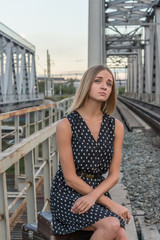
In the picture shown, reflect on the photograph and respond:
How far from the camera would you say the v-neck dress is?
1858 millimetres

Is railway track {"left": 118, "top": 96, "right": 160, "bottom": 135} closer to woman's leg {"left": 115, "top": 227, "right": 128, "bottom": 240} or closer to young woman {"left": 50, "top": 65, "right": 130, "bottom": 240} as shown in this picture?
young woman {"left": 50, "top": 65, "right": 130, "bottom": 240}

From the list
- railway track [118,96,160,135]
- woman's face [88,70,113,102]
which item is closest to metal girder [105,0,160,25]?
railway track [118,96,160,135]

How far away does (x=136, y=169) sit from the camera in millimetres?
5871

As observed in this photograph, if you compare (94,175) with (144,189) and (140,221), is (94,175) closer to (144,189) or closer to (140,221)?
(140,221)

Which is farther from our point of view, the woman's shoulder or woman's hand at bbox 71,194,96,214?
the woman's shoulder

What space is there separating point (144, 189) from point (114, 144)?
8.13ft

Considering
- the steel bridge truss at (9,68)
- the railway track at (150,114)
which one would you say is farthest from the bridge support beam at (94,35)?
the steel bridge truss at (9,68)

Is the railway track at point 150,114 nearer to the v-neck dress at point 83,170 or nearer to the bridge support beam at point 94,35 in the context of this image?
the bridge support beam at point 94,35

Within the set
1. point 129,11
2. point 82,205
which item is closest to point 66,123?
point 82,205

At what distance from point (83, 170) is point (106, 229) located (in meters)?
0.39

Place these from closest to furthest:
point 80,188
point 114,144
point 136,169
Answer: point 80,188 < point 114,144 < point 136,169

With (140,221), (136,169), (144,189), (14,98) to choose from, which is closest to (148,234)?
(140,221)

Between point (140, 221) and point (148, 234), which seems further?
point (140, 221)

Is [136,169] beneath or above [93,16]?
beneath
